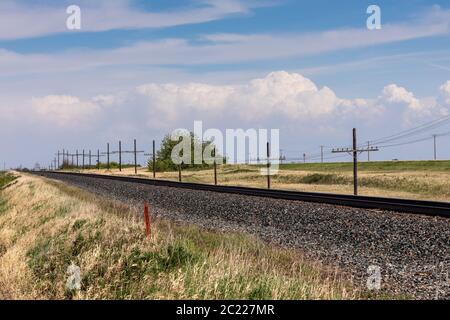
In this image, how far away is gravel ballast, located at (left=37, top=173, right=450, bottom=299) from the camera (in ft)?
33.9

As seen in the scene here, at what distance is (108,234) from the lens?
1186 cm

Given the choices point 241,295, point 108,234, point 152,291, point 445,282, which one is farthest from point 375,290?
point 108,234

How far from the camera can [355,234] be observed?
15.1 metres

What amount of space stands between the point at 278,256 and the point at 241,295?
4086mm

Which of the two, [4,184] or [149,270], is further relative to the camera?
[4,184]

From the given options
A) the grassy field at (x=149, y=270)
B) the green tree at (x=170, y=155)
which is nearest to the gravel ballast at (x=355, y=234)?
the grassy field at (x=149, y=270)

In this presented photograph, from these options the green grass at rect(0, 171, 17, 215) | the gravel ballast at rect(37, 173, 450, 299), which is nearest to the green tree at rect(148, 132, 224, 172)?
the green grass at rect(0, 171, 17, 215)

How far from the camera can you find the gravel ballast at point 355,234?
10.3 metres

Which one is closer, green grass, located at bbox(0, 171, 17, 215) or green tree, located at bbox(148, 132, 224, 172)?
green grass, located at bbox(0, 171, 17, 215)

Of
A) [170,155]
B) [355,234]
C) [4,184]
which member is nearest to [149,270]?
[355,234]

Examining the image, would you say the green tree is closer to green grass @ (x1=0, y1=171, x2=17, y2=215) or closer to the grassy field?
green grass @ (x1=0, y1=171, x2=17, y2=215)

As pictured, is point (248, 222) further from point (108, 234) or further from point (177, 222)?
point (108, 234)

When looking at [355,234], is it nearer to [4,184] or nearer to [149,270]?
[149,270]
